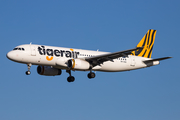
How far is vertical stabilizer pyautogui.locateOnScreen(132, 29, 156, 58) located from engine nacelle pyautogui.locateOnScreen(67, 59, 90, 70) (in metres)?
12.4

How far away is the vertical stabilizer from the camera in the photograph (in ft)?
199

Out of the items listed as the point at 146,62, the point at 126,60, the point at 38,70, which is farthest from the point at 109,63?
the point at 38,70

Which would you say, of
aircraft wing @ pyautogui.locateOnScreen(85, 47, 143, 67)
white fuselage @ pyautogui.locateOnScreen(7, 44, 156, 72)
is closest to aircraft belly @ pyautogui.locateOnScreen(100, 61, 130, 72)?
white fuselage @ pyautogui.locateOnScreen(7, 44, 156, 72)

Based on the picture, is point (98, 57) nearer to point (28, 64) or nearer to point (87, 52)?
point (87, 52)

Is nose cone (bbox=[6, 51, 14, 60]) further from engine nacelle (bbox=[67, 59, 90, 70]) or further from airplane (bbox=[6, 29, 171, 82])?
engine nacelle (bbox=[67, 59, 90, 70])

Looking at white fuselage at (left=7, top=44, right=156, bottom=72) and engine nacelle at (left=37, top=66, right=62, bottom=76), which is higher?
white fuselage at (left=7, top=44, right=156, bottom=72)

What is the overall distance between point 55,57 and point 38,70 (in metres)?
6.69

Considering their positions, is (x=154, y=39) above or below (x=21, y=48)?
above

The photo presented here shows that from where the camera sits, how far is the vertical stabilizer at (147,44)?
60.6 metres

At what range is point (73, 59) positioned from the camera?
164 ft

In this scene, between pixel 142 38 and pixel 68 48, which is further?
pixel 142 38

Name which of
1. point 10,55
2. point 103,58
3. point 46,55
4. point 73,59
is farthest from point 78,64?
point 10,55

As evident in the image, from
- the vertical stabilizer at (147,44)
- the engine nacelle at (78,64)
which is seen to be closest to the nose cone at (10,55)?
the engine nacelle at (78,64)

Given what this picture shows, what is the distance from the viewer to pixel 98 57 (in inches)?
1998
